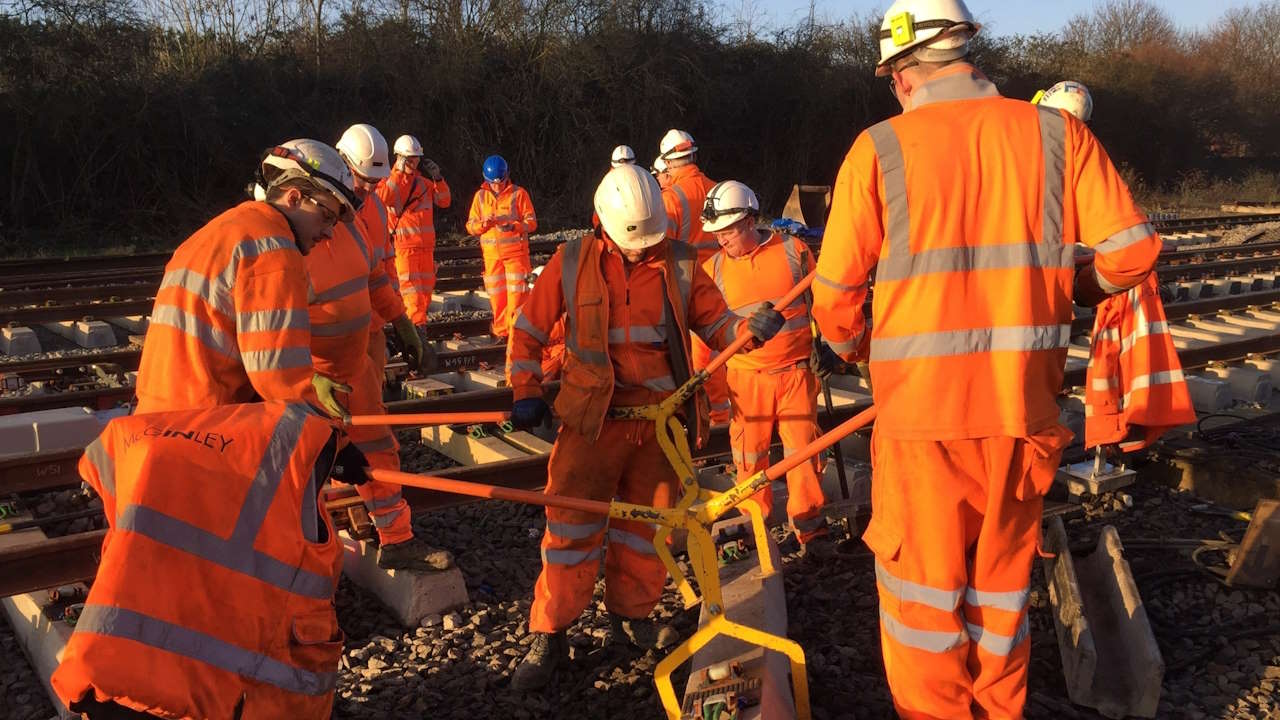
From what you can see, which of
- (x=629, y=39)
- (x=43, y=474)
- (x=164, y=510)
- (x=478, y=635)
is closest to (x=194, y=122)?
(x=629, y=39)

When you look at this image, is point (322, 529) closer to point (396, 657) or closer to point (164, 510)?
point (164, 510)

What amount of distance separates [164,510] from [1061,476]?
5.02 meters

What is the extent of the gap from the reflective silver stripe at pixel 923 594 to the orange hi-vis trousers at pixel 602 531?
1519 millimetres

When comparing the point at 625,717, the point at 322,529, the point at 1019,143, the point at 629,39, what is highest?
the point at 629,39

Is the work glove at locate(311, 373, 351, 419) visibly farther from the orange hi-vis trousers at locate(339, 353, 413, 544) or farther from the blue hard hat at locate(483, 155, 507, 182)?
the blue hard hat at locate(483, 155, 507, 182)

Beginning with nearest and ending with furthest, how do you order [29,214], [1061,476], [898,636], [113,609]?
[113,609] < [898,636] < [1061,476] < [29,214]

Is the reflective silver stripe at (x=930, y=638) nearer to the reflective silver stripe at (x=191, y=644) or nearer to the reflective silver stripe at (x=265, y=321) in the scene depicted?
the reflective silver stripe at (x=191, y=644)

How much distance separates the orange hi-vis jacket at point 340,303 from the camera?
4961 mm

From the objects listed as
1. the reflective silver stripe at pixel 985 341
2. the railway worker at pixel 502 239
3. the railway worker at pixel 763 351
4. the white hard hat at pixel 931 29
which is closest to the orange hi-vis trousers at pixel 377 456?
the railway worker at pixel 763 351

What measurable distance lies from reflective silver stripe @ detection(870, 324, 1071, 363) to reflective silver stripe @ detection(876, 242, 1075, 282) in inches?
6.8

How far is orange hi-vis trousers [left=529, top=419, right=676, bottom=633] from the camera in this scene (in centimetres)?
429

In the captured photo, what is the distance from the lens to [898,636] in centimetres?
305

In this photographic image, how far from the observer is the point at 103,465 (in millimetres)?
2582

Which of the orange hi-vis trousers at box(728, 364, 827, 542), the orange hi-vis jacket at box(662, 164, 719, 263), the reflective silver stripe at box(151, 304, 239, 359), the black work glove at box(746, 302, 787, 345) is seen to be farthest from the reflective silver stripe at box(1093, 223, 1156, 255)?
the orange hi-vis jacket at box(662, 164, 719, 263)
